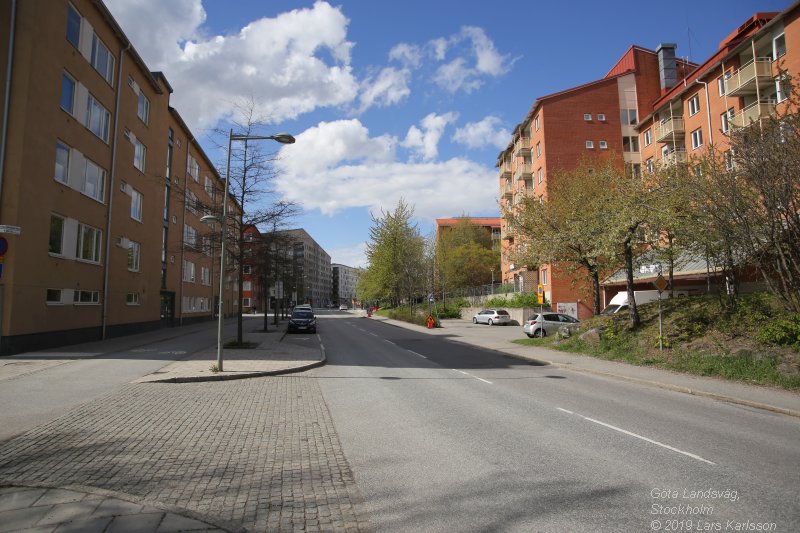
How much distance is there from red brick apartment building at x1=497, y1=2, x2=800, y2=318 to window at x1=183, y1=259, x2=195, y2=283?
83.1ft

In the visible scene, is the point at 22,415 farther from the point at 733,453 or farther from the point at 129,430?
the point at 733,453

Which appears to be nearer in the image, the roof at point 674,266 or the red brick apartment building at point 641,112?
the roof at point 674,266

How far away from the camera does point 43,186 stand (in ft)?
57.1

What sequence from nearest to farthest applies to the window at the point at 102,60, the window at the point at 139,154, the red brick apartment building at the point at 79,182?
the red brick apartment building at the point at 79,182
the window at the point at 102,60
the window at the point at 139,154

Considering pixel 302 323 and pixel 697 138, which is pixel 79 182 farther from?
pixel 697 138

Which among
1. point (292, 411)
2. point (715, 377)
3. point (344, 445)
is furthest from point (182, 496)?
point (715, 377)

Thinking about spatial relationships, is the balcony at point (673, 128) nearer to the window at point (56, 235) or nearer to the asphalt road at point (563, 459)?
the asphalt road at point (563, 459)

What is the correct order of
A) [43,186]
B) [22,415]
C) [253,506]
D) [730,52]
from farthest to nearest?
[730,52], [43,186], [22,415], [253,506]

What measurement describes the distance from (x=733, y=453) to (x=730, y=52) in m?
32.6

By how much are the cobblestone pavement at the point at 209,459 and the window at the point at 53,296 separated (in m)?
11.7

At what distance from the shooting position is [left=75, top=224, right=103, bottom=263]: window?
66.6 feet

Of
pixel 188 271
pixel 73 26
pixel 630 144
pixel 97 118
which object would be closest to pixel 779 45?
pixel 630 144

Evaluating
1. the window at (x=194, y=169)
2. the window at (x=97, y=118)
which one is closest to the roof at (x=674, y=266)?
the window at (x=97, y=118)

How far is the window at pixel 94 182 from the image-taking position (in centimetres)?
2088
